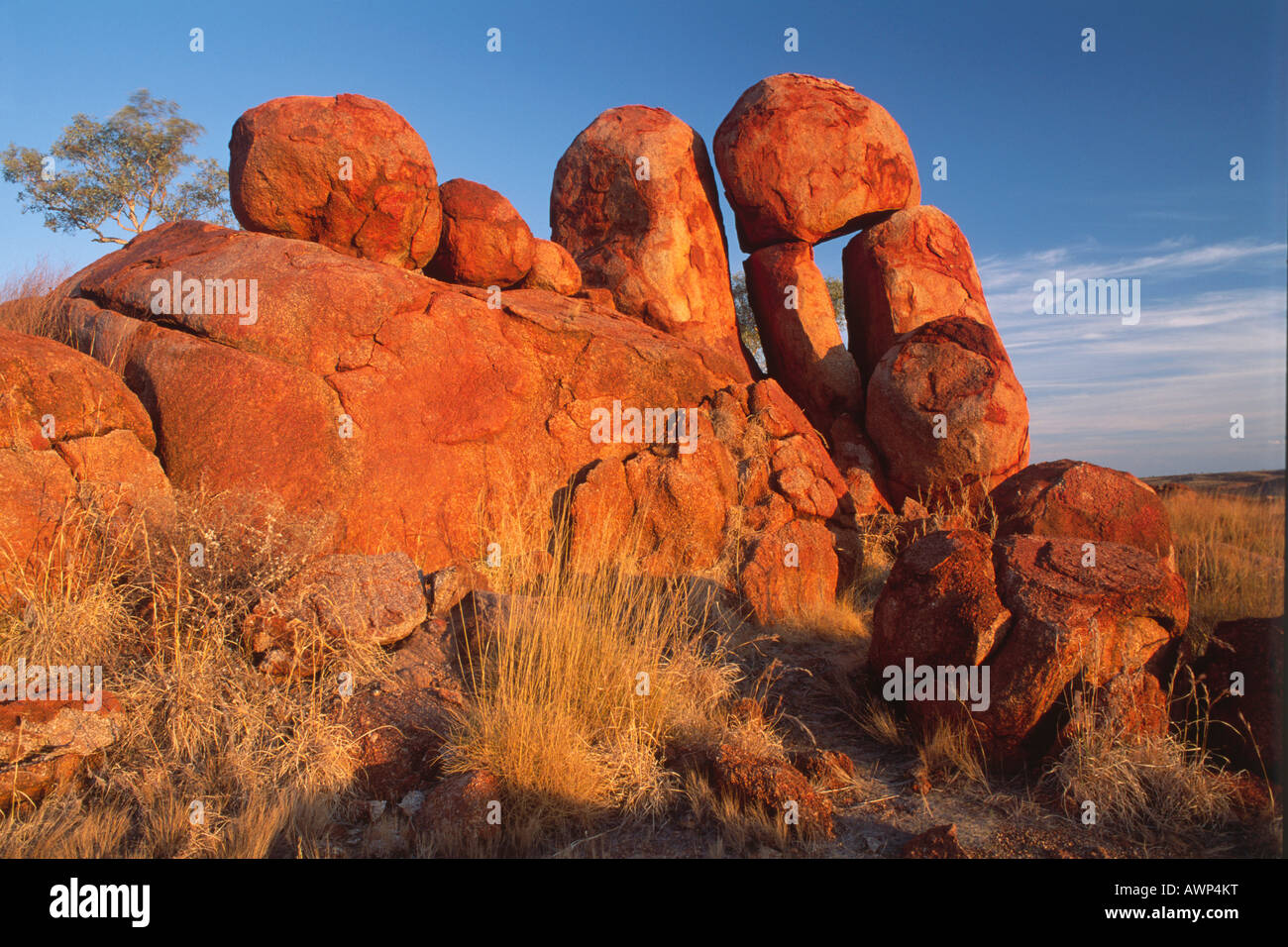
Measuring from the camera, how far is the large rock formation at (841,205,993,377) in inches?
355

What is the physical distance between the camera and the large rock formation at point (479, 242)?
8031mm

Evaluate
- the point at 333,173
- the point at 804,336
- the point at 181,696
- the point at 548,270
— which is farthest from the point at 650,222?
the point at 181,696

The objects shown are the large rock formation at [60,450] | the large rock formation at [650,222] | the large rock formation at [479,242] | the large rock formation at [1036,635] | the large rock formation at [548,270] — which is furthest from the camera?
the large rock formation at [650,222]

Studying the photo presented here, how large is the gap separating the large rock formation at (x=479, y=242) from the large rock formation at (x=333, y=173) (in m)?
0.49

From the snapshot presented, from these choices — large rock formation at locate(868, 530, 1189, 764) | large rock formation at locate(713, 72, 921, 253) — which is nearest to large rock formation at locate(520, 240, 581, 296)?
large rock formation at locate(713, 72, 921, 253)

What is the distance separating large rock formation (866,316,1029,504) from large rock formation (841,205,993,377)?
919mm

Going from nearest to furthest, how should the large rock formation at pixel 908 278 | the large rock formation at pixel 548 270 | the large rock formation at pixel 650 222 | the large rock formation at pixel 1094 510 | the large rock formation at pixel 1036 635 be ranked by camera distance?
1. the large rock formation at pixel 1036 635
2. the large rock formation at pixel 1094 510
3. the large rock formation at pixel 548 270
4. the large rock formation at pixel 908 278
5. the large rock formation at pixel 650 222

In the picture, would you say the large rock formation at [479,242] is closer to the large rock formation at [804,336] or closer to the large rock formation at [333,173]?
the large rock formation at [333,173]

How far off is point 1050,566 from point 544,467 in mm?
3958

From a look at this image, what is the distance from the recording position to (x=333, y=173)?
705 centimetres

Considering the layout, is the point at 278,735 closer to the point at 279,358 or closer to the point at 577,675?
the point at 577,675

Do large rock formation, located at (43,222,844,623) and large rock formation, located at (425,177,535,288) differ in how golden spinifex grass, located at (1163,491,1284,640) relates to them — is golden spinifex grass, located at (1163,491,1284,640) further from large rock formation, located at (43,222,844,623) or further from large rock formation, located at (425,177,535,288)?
large rock formation, located at (425,177,535,288)

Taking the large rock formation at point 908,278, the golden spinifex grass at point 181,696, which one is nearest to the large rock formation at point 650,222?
the large rock formation at point 908,278
